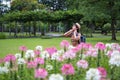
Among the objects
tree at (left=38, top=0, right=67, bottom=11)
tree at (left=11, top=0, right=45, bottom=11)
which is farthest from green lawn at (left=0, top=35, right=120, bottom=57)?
tree at (left=38, top=0, right=67, bottom=11)

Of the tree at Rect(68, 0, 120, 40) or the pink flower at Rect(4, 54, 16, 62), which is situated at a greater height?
the pink flower at Rect(4, 54, 16, 62)

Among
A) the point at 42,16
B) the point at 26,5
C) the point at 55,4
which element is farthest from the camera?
the point at 55,4

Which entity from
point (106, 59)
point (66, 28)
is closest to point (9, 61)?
point (106, 59)

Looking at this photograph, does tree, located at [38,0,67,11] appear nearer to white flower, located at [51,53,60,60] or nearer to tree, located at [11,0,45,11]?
tree, located at [11,0,45,11]

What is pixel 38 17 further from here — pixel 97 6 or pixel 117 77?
pixel 117 77

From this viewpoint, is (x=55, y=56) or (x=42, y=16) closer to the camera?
(x=55, y=56)

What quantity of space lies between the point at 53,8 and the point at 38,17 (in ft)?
→ 145

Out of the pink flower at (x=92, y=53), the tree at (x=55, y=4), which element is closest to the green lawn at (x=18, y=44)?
the pink flower at (x=92, y=53)

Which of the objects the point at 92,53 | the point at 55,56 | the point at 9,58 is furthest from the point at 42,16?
the point at 9,58

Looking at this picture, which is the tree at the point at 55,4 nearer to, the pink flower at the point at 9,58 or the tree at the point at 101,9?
the tree at the point at 101,9

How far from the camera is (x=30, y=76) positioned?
4672 millimetres

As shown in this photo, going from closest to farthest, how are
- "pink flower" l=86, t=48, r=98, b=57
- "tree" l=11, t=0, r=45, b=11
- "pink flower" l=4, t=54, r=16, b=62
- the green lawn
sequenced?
"pink flower" l=4, t=54, r=16, b=62
"pink flower" l=86, t=48, r=98, b=57
the green lawn
"tree" l=11, t=0, r=45, b=11

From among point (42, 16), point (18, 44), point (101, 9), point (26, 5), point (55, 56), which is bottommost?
point (18, 44)

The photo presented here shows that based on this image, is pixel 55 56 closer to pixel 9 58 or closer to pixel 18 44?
pixel 9 58
